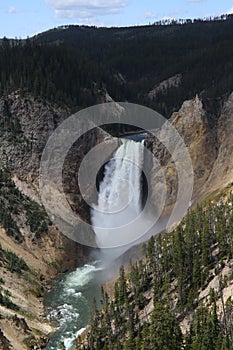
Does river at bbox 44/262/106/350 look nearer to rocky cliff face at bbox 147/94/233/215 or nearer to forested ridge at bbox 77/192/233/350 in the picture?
forested ridge at bbox 77/192/233/350

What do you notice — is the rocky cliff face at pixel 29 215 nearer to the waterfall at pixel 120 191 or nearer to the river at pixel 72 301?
the river at pixel 72 301

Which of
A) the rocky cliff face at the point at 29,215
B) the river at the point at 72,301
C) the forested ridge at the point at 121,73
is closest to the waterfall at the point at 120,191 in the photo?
the rocky cliff face at the point at 29,215

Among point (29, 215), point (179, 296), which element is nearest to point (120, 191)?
point (29, 215)

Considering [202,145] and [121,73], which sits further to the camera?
Answer: [121,73]

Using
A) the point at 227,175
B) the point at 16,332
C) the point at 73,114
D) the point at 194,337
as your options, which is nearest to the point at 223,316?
the point at 194,337

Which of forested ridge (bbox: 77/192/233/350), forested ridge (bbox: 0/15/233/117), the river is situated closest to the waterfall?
the river

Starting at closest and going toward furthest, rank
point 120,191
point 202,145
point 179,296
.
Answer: point 179,296 → point 202,145 → point 120,191

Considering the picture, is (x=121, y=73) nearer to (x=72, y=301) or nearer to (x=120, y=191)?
(x=120, y=191)
